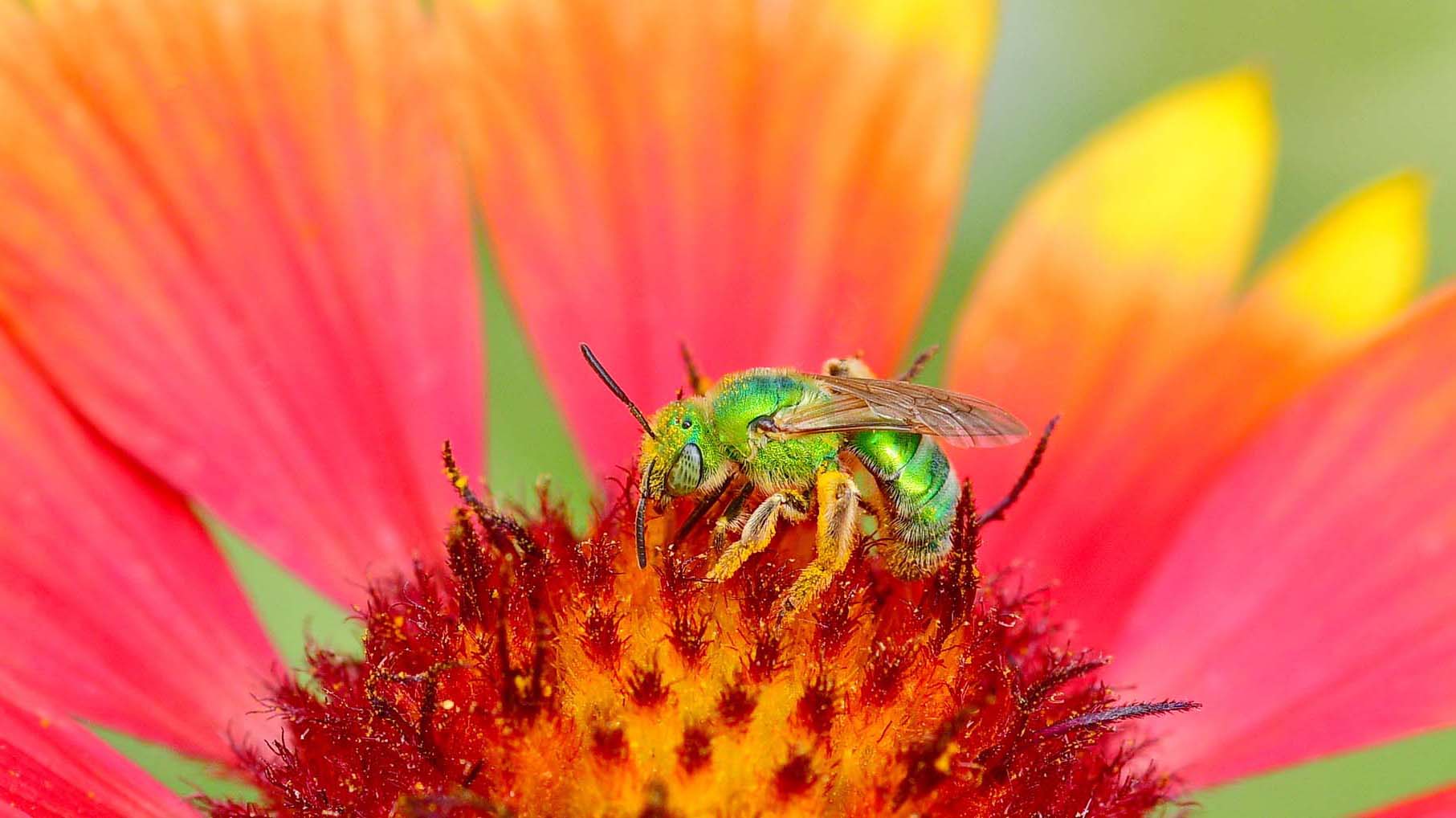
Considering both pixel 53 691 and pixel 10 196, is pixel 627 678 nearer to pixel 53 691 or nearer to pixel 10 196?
→ pixel 53 691

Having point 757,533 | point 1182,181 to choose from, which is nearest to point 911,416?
point 757,533

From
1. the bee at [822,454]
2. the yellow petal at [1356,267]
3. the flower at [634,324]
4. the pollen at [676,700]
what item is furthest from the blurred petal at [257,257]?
Answer: the yellow petal at [1356,267]

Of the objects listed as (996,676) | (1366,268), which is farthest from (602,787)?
(1366,268)

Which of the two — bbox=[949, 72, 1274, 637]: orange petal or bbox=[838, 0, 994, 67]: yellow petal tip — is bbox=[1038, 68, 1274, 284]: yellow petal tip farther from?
bbox=[838, 0, 994, 67]: yellow petal tip

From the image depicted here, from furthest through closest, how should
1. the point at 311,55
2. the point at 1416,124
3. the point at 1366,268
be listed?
the point at 1416,124 → the point at 1366,268 → the point at 311,55

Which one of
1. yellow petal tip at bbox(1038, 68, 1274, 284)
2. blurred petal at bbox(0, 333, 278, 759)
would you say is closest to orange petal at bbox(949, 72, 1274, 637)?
yellow petal tip at bbox(1038, 68, 1274, 284)

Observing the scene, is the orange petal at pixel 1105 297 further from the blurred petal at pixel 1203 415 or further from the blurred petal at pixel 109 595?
the blurred petal at pixel 109 595
